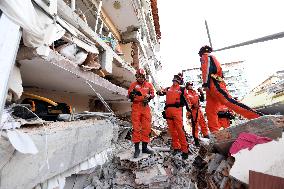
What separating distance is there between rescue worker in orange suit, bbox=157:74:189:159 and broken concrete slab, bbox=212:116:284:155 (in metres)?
3.44

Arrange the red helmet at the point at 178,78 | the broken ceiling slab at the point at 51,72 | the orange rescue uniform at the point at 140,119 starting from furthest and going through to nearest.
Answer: the red helmet at the point at 178,78 < the orange rescue uniform at the point at 140,119 < the broken ceiling slab at the point at 51,72

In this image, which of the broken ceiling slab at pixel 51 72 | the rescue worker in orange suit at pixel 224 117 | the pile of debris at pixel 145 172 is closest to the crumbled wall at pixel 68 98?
the broken ceiling slab at pixel 51 72

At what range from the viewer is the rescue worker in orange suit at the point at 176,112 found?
273 inches

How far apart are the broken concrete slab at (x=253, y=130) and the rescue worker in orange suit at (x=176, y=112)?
344cm

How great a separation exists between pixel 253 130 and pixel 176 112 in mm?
4238

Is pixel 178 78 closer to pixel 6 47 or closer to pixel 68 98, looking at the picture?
pixel 68 98

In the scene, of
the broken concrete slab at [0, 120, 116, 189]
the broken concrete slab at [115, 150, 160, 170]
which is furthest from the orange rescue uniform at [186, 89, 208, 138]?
the broken concrete slab at [0, 120, 116, 189]

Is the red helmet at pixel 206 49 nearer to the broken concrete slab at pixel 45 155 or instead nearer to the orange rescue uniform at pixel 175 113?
the orange rescue uniform at pixel 175 113

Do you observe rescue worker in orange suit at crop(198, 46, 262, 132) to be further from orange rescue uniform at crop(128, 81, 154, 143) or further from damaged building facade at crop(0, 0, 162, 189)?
damaged building facade at crop(0, 0, 162, 189)

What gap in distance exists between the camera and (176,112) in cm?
709

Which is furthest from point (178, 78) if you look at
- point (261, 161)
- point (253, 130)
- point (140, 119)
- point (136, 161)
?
point (261, 161)

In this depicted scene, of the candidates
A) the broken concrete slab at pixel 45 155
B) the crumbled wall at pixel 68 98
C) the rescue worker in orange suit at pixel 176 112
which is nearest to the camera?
the broken concrete slab at pixel 45 155

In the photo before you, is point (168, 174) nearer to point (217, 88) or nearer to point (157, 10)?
point (217, 88)

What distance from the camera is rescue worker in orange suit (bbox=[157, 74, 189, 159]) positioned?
6938 millimetres
